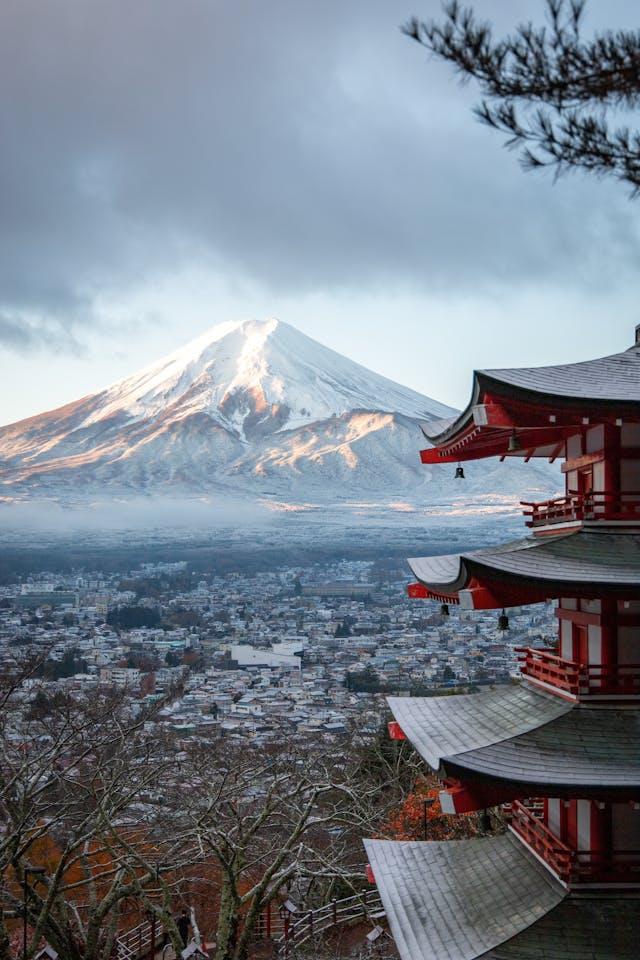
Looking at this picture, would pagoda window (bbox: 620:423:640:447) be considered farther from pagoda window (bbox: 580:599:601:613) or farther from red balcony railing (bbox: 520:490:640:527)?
pagoda window (bbox: 580:599:601:613)

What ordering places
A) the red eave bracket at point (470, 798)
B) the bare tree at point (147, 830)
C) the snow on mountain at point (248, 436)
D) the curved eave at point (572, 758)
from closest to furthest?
1. the curved eave at point (572, 758)
2. the red eave bracket at point (470, 798)
3. the bare tree at point (147, 830)
4. the snow on mountain at point (248, 436)

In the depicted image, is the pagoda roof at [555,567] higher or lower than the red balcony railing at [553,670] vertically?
higher

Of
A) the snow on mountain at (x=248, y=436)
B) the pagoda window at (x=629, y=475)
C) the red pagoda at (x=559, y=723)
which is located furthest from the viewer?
the snow on mountain at (x=248, y=436)

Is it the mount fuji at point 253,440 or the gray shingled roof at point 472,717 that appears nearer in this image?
the gray shingled roof at point 472,717

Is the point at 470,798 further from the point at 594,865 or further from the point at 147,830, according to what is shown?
the point at 147,830

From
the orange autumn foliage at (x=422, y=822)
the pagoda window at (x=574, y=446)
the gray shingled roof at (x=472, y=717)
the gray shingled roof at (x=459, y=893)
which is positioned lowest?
the orange autumn foliage at (x=422, y=822)

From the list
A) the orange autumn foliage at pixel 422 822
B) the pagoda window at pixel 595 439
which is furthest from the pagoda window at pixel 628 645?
the orange autumn foliage at pixel 422 822

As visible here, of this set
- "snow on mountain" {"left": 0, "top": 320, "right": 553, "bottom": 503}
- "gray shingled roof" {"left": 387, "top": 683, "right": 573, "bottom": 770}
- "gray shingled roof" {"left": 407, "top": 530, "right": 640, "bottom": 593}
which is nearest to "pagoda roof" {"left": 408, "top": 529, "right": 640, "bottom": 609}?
"gray shingled roof" {"left": 407, "top": 530, "right": 640, "bottom": 593}

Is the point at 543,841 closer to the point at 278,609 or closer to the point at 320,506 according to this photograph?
the point at 278,609

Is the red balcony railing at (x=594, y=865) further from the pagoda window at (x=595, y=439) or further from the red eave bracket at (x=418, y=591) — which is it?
the pagoda window at (x=595, y=439)
